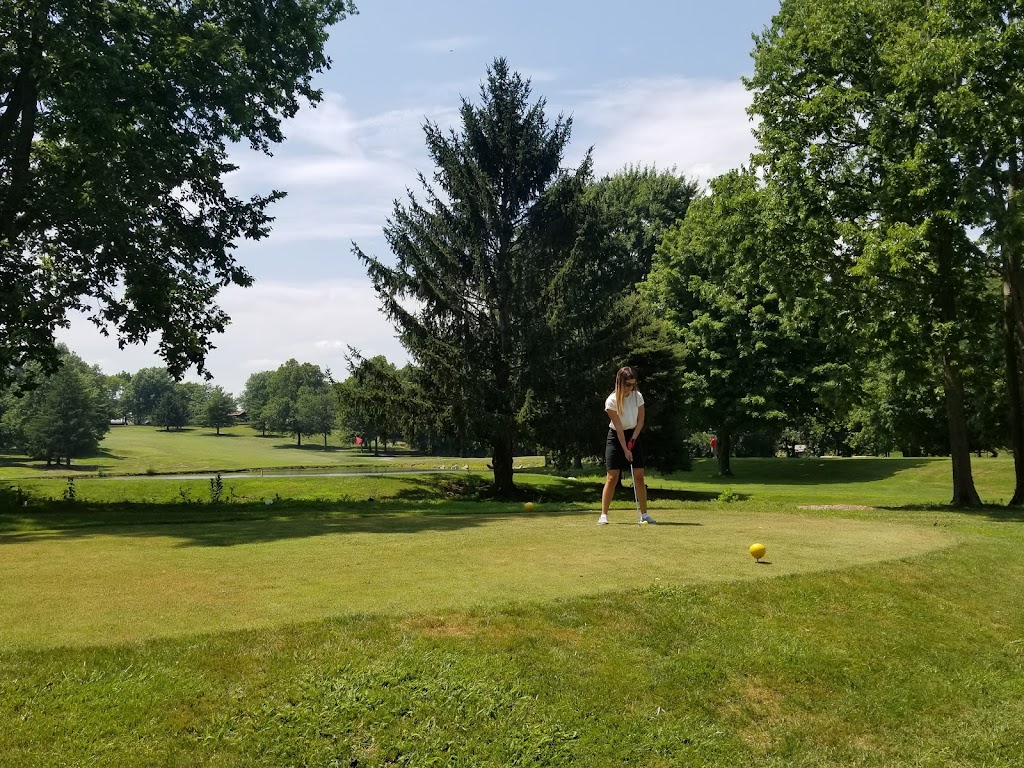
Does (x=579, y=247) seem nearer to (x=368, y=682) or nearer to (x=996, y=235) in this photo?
(x=996, y=235)

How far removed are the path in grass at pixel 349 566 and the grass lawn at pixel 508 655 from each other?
1.8 inches

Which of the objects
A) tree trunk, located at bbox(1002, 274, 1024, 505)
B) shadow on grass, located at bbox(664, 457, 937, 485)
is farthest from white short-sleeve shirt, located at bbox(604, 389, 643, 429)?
shadow on grass, located at bbox(664, 457, 937, 485)

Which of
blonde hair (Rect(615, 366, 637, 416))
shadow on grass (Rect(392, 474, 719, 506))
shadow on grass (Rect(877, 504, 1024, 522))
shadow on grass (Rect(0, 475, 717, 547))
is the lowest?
shadow on grass (Rect(392, 474, 719, 506))

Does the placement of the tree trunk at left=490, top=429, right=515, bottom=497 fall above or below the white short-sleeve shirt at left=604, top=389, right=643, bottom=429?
below

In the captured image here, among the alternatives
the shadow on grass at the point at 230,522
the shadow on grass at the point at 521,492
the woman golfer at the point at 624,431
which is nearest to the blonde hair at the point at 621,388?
the woman golfer at the point at 624,431

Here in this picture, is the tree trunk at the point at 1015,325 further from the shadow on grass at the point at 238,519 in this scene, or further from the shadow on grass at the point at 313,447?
the shadow on grass at the point at 313,447

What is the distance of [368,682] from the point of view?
5.06m

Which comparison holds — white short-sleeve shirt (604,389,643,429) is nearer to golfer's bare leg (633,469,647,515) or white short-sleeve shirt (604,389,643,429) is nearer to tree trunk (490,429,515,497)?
golfer's bare leg (633,469,647,515)

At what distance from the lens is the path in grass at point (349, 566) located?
585 cm

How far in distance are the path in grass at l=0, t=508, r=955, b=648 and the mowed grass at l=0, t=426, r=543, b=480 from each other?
45873 millimetres

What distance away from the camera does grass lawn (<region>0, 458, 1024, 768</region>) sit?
4652 mm

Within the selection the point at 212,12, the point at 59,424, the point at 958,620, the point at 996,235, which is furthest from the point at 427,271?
the point at 59,424

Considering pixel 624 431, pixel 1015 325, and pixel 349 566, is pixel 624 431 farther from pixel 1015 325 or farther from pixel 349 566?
pixel 1015 325

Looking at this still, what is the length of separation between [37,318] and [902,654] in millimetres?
21150
